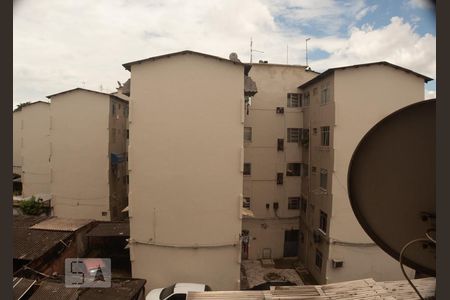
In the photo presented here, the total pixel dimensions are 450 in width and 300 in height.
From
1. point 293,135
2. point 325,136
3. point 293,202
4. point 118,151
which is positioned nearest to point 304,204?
point 293,202

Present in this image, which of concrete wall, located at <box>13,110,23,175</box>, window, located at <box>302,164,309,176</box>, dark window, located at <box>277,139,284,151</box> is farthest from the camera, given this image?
concrete wall, located at <box>13,110,23,175</box>

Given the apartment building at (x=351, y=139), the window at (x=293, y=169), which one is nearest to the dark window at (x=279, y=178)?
the window at (x=293, y=169)

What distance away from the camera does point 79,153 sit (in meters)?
17.4

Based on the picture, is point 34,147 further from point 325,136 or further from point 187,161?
point 325,136

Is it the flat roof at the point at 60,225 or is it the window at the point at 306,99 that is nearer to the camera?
the flat roof at the point at 60,225

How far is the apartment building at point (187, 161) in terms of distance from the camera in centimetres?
1045

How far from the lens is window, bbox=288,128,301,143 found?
1638 centimetres

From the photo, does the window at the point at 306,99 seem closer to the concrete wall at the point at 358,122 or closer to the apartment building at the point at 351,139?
the apartment building at the point at 351,139

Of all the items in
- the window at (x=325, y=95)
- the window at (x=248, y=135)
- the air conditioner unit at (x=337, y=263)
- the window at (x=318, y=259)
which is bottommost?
the window at (x=318, y=259)

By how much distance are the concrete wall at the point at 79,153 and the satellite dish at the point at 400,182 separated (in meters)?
17.5

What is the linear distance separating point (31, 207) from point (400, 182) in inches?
790

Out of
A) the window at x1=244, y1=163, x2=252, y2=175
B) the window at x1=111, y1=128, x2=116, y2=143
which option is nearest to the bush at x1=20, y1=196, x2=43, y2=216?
the window at x1=111, y1=128, x2=116, y2=143

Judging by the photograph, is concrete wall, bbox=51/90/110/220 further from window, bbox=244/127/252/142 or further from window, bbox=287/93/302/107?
window, bbox=287/93/302/107

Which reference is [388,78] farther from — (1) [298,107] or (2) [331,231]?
(2) [331,231]
